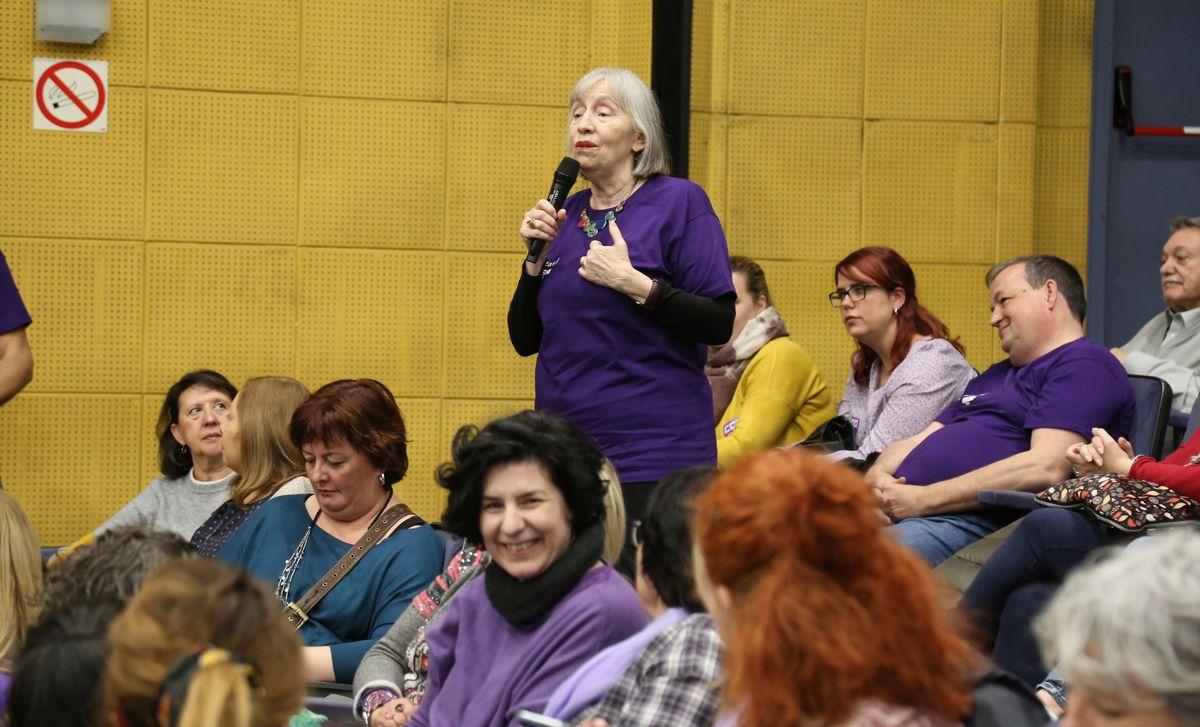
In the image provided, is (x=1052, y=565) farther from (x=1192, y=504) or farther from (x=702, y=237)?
(x=702, y=237)

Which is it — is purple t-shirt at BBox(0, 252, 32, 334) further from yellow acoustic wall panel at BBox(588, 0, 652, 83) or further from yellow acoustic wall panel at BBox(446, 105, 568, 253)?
yellow acoustic wall panel at BBox(588, 0, 652, 83)

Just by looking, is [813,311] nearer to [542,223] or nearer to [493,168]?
[493,168]

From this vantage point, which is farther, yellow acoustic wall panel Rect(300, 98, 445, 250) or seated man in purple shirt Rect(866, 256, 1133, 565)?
yellow acoustic wall panel Rect(300, 98, 445, 250)

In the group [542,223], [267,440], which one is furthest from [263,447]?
[542,223]

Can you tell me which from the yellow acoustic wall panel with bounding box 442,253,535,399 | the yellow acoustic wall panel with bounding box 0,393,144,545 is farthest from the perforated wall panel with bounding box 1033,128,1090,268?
the yellow acoustic wall panel with bounding box 0,393,144,545

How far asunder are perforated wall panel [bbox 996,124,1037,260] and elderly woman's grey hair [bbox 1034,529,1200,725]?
4183 millimetres

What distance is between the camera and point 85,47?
540cm

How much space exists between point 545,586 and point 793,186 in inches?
130

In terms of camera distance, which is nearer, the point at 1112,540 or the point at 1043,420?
the point at 1112,540

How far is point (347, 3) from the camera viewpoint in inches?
218

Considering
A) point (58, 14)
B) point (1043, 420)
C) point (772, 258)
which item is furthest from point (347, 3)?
point (1043, 420)

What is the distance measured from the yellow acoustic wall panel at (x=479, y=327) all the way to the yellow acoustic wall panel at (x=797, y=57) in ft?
3.69

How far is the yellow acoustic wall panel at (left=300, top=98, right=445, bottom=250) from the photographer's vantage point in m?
5.56

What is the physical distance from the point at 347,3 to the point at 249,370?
4.74ft
